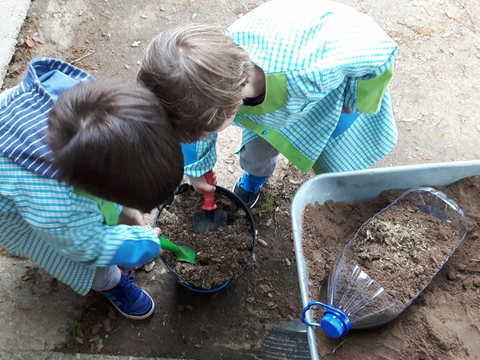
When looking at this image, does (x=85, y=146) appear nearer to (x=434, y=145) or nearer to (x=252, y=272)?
(x=252, y=272)

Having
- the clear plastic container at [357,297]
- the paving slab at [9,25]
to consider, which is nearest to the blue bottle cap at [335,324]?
the clear plastic container at [357,297]

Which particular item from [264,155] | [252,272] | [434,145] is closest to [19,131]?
[264,155]

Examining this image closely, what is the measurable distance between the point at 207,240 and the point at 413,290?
0.74 metres

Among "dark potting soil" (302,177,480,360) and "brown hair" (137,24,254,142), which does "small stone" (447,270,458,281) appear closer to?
"dark potting soil" (302,177,480,360)

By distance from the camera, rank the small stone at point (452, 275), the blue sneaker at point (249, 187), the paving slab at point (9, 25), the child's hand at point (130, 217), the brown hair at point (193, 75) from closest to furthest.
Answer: the brown hair at point (193, 75) → the small stone at point (452, 275) → the child's hand at point (130, 217) → the blue sneaker at point (249, 187) → the paving slab at point (9, 25)

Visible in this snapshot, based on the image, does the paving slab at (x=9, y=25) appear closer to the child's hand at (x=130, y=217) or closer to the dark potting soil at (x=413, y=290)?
the child's hand at (x=130, y=217)

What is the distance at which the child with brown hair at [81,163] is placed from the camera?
0.90m

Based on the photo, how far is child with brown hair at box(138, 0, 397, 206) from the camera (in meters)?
1.02

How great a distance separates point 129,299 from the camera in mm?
1655

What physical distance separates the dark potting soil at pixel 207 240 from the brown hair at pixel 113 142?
63 centimetres

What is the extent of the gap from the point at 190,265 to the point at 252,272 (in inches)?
16.0

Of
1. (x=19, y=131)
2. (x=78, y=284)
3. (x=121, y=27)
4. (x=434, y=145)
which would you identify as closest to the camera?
(x=19, y=131)

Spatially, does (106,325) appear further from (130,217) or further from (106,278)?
(130,217)

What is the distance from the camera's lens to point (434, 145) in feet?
7.34
